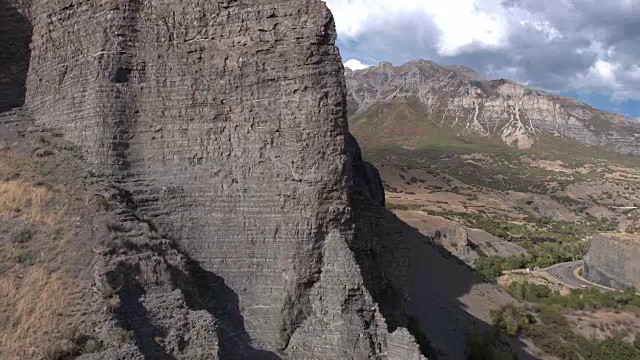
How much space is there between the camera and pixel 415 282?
31.1 metres

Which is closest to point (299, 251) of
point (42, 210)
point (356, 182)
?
point (356, 182)

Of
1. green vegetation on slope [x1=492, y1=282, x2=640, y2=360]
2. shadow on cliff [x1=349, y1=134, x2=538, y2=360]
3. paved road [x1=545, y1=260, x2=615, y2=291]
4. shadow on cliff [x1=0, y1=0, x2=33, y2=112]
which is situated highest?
shadow on cliff [x1=0, y1=0, x2=33, y2=112]

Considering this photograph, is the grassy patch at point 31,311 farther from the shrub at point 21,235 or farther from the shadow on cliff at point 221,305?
the shadow on cliff at point 221,305

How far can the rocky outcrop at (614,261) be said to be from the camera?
172 ft

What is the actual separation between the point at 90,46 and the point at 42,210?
14.7 feet

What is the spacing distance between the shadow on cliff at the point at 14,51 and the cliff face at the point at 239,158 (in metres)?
2.78

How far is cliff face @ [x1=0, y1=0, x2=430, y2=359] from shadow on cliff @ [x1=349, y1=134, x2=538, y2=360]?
771 millimetres

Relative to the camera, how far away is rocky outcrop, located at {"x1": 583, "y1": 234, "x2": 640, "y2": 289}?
172ft

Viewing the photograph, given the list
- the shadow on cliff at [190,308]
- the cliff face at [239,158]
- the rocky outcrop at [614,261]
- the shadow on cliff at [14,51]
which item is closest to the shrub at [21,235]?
the cliff face at [239,158]

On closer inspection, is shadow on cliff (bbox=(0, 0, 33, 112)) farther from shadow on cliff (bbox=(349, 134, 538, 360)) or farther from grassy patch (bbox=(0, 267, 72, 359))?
shadow on cliff (bbox=(349, 134, 538, 360))

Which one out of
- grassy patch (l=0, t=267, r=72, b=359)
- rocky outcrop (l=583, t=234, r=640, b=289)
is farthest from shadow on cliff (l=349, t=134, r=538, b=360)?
rocky outcrop (l=583, t=234, r=640, b=289)

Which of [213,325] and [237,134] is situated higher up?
[237,134]

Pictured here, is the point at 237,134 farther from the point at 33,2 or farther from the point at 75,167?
the point at 33,2

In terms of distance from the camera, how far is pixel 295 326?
38.5ft
